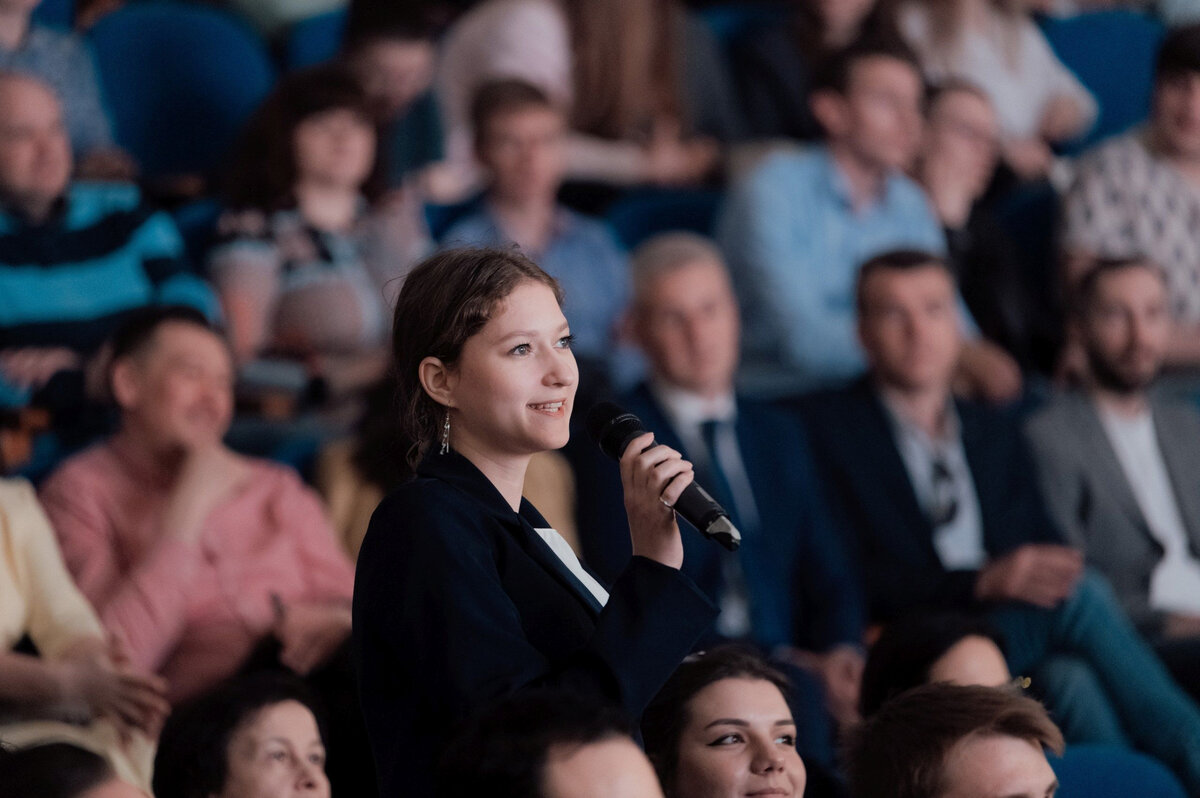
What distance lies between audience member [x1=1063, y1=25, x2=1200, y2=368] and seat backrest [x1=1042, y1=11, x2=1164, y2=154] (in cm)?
90

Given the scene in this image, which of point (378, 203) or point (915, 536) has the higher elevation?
point (378, 203)

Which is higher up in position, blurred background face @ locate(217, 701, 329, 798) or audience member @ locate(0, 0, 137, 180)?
audience member @ locate(0, 0, 137, 180)

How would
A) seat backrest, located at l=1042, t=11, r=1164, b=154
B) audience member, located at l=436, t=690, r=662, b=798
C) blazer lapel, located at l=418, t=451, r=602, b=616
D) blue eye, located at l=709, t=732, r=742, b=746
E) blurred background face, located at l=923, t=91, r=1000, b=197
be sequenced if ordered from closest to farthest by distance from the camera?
audience member, located at l=436, t=690, r=662, b=798 → blazer lapel, located at l=418, t=451, r=602, b=616 → blue eye, located at l=709, t=732, r=742, b=746 → blurred background face, located at l=923, t=91, r=1000, b=197 → seat backrest, located at l=1042, t=11, r=1164, b=154

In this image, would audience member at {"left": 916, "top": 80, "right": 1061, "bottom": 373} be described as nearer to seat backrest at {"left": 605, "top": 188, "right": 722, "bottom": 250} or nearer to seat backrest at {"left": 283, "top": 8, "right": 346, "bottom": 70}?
seat backrest at {"left": 605, "top": 188, "right": 722, "bottom": 250}

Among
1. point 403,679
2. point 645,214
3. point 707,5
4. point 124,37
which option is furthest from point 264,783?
point 707,5

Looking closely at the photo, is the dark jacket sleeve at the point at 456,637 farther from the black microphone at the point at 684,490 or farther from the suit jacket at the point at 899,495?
the suit jacket at the point at 899,495

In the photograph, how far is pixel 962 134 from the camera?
13.2 feet

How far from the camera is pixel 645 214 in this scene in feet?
12.7

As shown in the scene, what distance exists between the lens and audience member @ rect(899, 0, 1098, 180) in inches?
174

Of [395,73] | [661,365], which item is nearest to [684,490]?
[661,365]

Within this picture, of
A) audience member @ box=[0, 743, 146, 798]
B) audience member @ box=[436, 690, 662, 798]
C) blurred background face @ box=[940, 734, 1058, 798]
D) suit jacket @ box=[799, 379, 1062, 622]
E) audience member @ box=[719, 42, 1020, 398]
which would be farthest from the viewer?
audience member @ box=[719, 42, 1020, 398]

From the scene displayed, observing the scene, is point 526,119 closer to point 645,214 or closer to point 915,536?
point 645,214

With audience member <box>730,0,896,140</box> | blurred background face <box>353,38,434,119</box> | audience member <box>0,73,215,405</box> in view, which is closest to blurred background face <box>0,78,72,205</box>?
audience member <box>0,73,215,405</box>

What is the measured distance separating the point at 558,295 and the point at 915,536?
1719mm
